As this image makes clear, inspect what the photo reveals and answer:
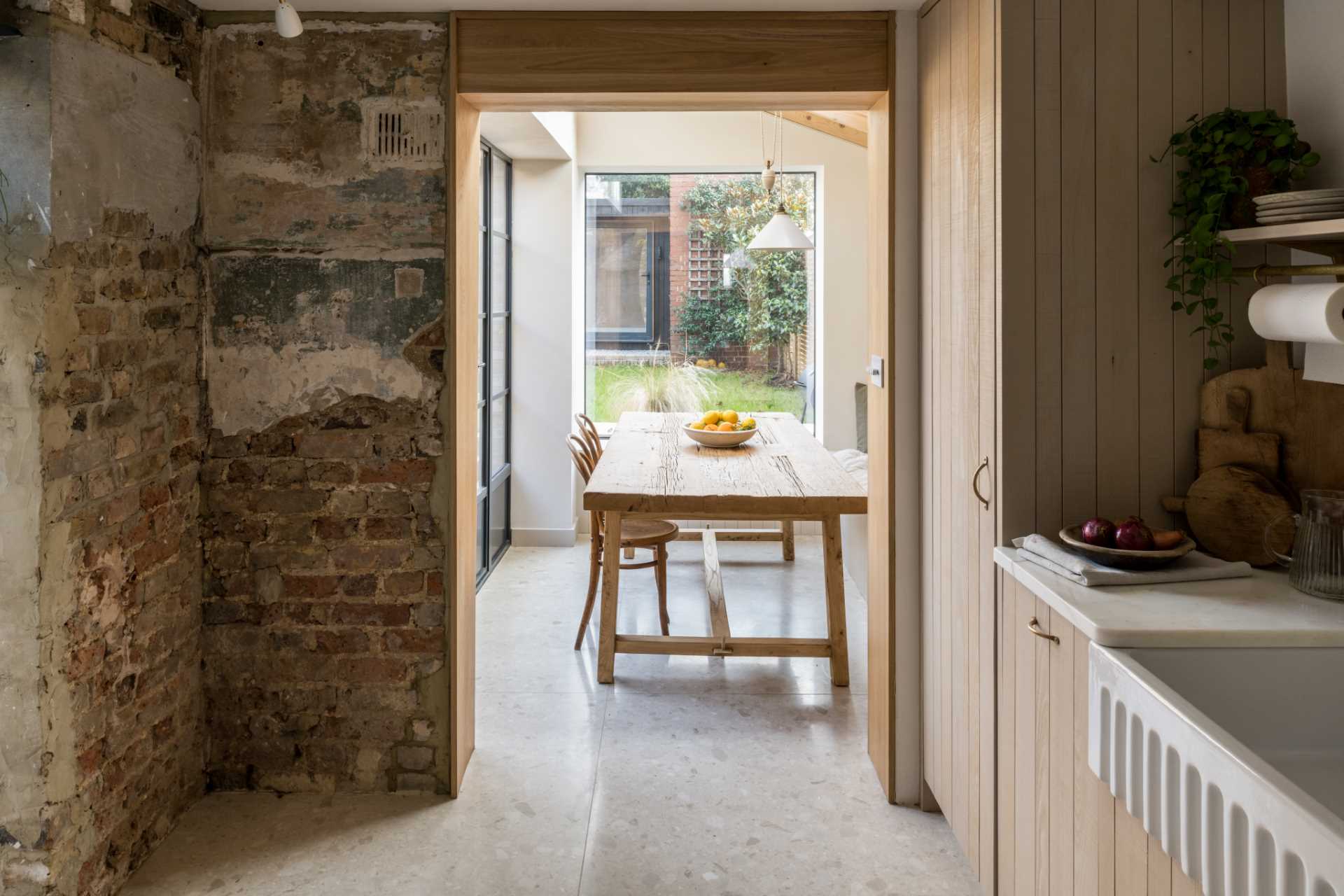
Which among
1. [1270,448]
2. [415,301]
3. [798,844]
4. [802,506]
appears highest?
[415,301]

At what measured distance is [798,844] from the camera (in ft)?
8.46

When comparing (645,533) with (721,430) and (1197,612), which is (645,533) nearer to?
(721,430)

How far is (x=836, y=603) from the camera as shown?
3758 mm

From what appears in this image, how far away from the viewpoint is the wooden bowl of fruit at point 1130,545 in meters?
1.81

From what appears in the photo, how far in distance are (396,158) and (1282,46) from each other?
85.4 inches

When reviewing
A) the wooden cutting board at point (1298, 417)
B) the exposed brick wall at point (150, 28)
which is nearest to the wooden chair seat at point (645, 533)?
the exposed brick wall at point (150, 28)

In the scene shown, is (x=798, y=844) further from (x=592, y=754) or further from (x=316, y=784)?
(x=316, y=784)

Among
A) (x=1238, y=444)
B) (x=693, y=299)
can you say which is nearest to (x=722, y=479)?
(x=1238, y=444)

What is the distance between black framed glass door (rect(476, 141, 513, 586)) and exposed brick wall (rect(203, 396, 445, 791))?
2200 millimetres

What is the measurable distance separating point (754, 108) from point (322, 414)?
1543 millimetres

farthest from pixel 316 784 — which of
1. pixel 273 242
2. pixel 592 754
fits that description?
pixel 273 242

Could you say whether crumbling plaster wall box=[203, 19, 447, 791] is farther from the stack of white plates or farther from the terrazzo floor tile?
the stack of white plates

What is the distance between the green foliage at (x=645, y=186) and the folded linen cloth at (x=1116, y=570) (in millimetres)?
4868

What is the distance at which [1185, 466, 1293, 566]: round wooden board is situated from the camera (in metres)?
1.92
